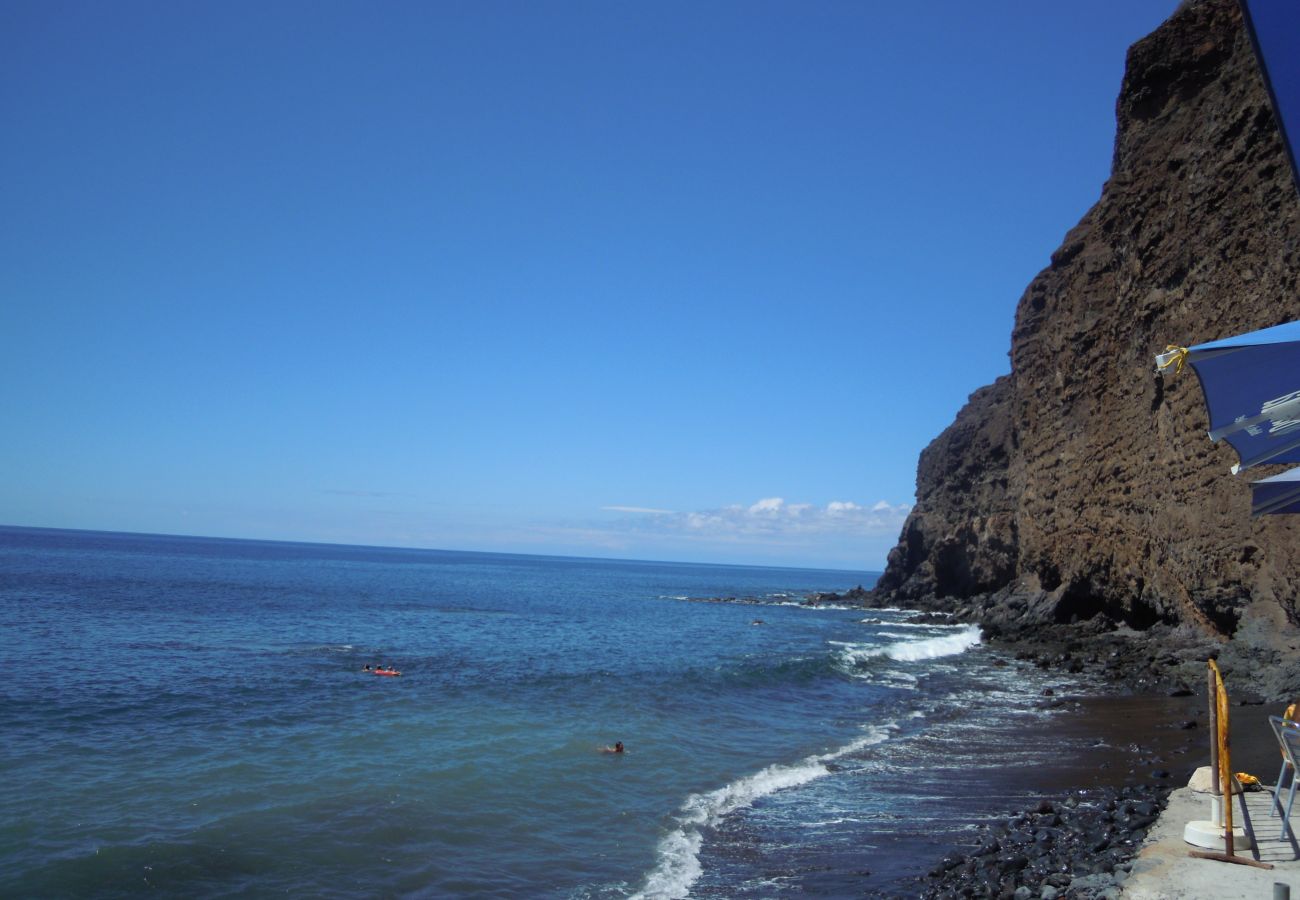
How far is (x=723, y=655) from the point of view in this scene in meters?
34.4

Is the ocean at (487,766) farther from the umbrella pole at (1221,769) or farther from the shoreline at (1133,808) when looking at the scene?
the umbrella pole at (1221,769)

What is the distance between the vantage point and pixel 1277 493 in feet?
23.2

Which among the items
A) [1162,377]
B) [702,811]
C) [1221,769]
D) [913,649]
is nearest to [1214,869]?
[1221,769]

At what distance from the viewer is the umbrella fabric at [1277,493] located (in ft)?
22.5

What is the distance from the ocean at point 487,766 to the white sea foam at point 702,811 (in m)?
0.06

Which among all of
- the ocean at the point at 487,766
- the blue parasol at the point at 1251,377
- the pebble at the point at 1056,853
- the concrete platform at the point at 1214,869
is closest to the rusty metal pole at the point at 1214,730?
the concrete platform at the point at 1214,869

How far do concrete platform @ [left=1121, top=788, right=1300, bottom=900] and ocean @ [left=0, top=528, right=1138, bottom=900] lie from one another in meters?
2.79

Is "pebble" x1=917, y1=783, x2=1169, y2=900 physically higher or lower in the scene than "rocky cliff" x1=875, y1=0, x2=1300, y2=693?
lower

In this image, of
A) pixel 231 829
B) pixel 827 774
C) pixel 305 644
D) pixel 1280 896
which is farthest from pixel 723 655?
pixel 1280 896

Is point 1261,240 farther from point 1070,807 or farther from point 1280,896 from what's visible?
point 1280,896

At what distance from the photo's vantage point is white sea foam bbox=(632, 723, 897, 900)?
33.2 ft

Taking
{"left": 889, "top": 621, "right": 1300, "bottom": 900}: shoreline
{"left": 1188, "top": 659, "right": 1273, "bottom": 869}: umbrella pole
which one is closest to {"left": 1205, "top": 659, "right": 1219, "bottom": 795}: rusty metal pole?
{"left": 1188, "top": 659, "right": 1273, "bottom": 869}: umbrella pole

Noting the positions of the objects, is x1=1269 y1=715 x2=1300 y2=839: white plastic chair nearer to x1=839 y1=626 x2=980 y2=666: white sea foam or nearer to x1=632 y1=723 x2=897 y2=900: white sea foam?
x1=632 y1=723 x2=897 y2=900: white sea foam

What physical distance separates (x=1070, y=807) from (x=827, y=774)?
429 centimetres
